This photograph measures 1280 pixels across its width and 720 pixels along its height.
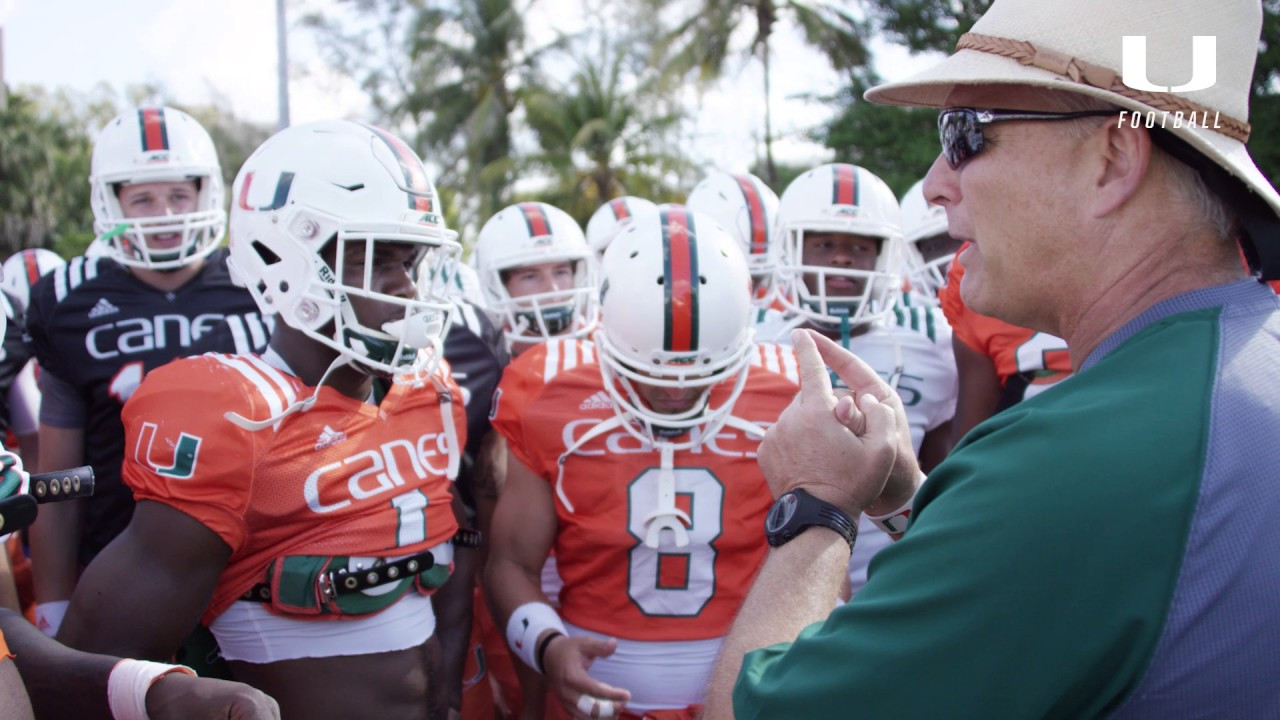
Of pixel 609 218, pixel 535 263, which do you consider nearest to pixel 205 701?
pixel 535 263

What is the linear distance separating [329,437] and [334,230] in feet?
1.73

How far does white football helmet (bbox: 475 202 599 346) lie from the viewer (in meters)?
4.62

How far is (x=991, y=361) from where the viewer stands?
12.2 feet

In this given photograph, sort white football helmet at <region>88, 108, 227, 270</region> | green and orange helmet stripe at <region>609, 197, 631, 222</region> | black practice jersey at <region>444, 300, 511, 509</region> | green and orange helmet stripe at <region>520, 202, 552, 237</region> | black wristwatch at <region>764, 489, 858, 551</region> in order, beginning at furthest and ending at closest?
green and orange helmet stripe at <region>609, 197, 631, 222</region> → green and orange helmet stripe at <region>520, 202, 552, 237</region> → white football helmet at <region>88, 108, 227, 270</region> → black practice jersey at <region>444, 300, 511, 509</region> → black wristwatch at <region>764, 489, 858, 551</region>

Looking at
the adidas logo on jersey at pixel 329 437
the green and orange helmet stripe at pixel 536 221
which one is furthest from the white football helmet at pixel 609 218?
the adidas logo on jersey at pixel 329 437

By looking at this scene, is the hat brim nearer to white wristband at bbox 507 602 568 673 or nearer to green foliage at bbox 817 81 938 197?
white wristband at bbox 507 602 568 673

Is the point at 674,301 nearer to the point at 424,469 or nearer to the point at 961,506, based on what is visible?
the point at 424,469

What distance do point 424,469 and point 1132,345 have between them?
1.86m

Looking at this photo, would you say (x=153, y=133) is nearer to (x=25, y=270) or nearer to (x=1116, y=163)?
(x=25, y=270)

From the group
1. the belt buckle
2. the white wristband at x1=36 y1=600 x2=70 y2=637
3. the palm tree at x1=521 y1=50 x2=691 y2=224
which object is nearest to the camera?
the belt buckle

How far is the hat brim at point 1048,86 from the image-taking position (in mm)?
1308

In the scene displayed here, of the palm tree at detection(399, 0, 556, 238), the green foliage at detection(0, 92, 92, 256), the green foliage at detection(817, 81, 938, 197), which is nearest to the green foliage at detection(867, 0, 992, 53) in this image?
the green foliage at detection(817, 81, 938, 197)

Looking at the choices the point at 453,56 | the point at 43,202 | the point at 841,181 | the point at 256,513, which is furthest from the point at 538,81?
the point at 256,513

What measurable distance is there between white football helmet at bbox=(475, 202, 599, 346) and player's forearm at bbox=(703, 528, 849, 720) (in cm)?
295
